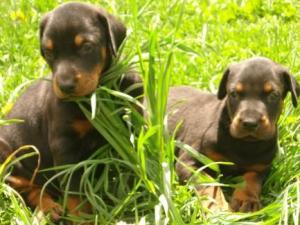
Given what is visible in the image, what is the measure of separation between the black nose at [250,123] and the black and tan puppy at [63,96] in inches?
27.8

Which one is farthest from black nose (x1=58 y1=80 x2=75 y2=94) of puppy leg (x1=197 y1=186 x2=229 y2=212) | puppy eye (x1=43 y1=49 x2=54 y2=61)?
puppy leg (x1=197 y1=186 x2=229 y2=212)

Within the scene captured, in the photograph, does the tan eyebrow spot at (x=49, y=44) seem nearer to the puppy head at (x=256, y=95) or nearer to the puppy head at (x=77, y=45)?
the puppy head at (x=77, y=45)

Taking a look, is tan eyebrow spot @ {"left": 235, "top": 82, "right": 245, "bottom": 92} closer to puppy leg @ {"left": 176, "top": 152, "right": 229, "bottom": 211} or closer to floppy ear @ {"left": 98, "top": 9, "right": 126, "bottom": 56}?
puppy leg @ {"left": 176, "top": 152, "right": 229, "bottom": 211}

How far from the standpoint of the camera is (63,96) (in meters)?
4.23

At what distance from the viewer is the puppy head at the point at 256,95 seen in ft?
15.2

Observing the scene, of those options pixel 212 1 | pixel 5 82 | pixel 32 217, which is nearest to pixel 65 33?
pixel 32 217

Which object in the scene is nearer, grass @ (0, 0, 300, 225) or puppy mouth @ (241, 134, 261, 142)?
grass @ (0, 0, 300, 225)

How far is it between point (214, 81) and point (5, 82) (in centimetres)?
169

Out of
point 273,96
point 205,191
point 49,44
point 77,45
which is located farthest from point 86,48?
point 273,96

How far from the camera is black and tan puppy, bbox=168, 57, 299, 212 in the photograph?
183 inches

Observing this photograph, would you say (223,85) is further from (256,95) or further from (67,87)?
(67,87)

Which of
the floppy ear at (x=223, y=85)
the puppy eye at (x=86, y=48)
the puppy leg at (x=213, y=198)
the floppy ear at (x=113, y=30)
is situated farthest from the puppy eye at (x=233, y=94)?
the puppy eye at (x=86, y=48)

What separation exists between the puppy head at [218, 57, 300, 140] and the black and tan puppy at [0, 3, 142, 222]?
673mm

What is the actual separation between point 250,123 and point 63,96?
1.21 meters
